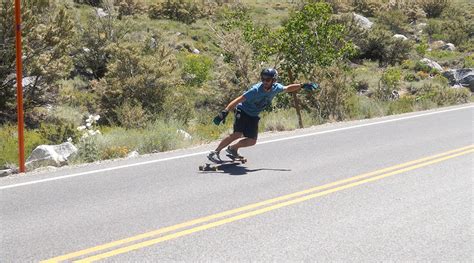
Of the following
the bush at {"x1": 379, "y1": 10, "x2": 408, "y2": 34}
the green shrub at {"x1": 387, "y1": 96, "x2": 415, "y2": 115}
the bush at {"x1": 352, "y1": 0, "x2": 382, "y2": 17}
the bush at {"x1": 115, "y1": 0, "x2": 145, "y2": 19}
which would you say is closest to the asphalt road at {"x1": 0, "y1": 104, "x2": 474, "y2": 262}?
the green shrub at {"x1": 387, "y1": 96, "x2": 415, "y2": 115}

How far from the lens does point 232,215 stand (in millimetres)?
6441

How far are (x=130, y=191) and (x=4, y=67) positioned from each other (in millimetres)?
11670

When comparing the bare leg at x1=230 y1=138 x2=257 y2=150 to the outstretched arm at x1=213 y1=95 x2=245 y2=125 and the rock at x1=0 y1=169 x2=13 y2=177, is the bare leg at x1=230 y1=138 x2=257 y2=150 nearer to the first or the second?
the outstretched arm at x1=213 y1=95 x2=245 y2=125

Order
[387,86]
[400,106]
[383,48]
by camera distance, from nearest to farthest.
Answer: [400,106], [387,86], [383,48]

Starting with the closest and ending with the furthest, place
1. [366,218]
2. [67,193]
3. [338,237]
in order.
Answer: [338,237] < [366,218] < [67,193]

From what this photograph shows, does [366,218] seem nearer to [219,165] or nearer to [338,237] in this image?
[338,237]

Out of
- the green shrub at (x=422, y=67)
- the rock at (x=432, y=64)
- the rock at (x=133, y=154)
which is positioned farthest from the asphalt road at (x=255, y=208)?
the rock at (x=432, y=64)

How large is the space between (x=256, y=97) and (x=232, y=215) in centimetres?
307

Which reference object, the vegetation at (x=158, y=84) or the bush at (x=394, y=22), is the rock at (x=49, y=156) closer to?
the vegetation at (x=158, y=84)

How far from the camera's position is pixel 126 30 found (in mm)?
27531

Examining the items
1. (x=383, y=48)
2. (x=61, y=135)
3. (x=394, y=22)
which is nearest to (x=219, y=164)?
(x=61, y=135)

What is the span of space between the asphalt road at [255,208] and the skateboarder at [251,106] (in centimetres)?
39

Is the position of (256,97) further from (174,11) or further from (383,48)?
(174,11)

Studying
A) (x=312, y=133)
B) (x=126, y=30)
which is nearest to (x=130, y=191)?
(x=312, y=133)
